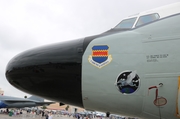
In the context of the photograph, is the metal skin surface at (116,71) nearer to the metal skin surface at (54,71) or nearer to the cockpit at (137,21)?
the metal skin surface at (54,71)

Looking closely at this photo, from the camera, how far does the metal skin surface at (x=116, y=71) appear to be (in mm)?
4875

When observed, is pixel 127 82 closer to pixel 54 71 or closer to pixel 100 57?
pixel 100 57

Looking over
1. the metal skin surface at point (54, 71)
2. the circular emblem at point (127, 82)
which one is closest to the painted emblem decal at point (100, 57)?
the metal skin surface at point (54, 71)

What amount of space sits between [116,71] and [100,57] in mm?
525

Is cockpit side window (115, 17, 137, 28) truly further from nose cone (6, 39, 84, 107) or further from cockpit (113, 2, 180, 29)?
nose cone (6, 39, 84, 107)

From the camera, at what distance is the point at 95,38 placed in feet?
18.6

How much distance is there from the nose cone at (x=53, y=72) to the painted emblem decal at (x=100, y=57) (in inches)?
12.2

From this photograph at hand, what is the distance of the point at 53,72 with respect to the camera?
5.34 meters

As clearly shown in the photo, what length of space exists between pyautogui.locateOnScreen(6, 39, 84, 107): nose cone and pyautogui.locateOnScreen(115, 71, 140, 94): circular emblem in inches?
37.5

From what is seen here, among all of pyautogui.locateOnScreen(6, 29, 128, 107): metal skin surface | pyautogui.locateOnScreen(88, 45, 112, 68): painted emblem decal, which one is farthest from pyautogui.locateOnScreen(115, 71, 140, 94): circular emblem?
pyautogui.locateOnScreen(6, 29, 128, 107): metal skin surface

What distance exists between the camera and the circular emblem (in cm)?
494

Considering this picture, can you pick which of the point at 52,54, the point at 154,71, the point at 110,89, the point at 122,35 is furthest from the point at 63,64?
the point at 154,71

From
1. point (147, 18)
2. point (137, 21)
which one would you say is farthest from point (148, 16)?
point (137, 21)

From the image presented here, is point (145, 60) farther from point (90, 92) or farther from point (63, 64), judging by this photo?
point (63, 64)
